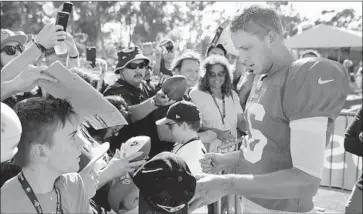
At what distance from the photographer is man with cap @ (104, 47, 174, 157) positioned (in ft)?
11.8

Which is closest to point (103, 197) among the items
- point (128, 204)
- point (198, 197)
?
point (128, 204)

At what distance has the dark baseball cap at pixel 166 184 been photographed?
66.0 inches

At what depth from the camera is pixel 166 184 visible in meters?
1.67

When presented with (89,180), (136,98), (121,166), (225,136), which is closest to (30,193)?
(89,180)

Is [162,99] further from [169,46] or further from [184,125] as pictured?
[169,46]

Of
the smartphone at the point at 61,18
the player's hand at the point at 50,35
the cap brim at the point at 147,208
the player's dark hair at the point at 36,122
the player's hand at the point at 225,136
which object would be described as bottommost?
the player's hand at the point at 225,136

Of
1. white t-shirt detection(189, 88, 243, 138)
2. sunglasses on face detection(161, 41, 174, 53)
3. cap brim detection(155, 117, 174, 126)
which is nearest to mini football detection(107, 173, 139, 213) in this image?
cap brim detection(155, 117, 174, 126)

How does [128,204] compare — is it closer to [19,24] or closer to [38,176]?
[38,176]

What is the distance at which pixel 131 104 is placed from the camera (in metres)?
3.86

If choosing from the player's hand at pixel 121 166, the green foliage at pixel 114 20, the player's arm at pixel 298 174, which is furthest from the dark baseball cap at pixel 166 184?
the green foliage at pixel 114 20

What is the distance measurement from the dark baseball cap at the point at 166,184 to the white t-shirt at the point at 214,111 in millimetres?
2764

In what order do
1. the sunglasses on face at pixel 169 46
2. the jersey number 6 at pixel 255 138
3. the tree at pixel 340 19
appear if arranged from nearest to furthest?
the jersey number 6 at pixel 255 138 < the sunglasses on face at pixel 169 46 < the tree at pixel 340 19

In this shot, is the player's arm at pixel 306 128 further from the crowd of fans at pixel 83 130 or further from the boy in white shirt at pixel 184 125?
the boy in white shirt at pixel 184 125

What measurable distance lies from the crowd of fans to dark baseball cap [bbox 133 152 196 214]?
32 centimetres
